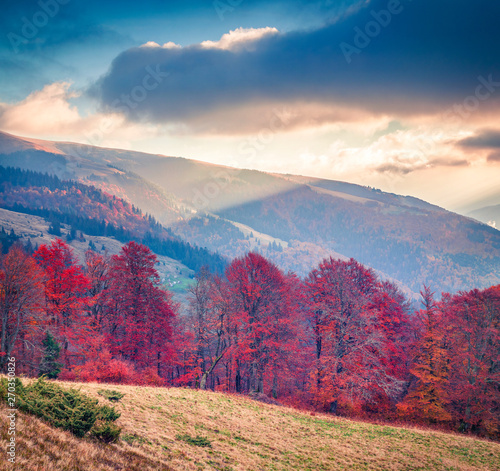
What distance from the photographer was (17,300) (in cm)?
2930

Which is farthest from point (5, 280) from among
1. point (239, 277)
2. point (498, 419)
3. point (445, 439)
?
point (498, 419)

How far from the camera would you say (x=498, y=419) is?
31.2 metres

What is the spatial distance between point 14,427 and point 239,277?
98.8 feet

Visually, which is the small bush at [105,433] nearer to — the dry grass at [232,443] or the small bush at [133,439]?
the dry grass at [232,443]

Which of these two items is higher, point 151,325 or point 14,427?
point 14,427

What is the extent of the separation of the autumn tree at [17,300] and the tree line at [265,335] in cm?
11

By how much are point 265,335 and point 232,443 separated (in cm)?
2111

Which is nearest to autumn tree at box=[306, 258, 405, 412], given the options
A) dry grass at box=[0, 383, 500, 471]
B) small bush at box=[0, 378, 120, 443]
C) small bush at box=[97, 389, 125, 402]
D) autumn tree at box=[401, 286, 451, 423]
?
autumn tree at box=[401, 286, 451, 423]

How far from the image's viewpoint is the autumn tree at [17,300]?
1138 inches

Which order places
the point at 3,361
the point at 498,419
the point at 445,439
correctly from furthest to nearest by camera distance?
the point at 498,419 < the point at 3,361 < the point at 445,439

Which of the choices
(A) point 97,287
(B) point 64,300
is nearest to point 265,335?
(A) point 97,287

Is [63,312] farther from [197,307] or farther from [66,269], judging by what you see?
[197,307]

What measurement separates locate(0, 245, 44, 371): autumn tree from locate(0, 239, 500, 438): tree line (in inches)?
4.2

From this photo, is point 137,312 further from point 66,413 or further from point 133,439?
point 66,413
